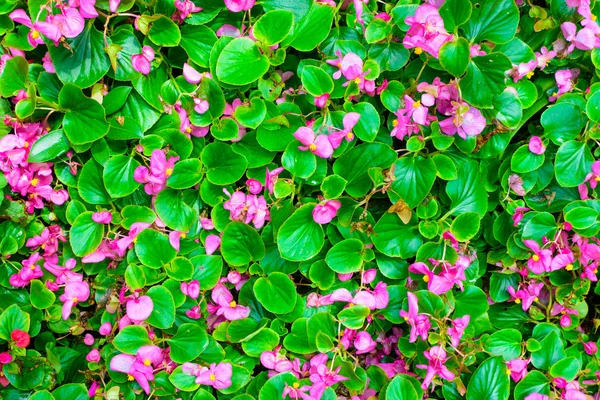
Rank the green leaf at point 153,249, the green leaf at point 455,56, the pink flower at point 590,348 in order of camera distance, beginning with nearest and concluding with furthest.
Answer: the green leaf at point 455,56 → the green leaf at point 153,249 → the pink flower at point 590,348

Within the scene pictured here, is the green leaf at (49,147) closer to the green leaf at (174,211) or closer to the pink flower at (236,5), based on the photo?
the green leaf at (174,211)

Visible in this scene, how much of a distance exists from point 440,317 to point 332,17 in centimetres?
83

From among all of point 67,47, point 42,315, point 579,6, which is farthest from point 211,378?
point 579,6

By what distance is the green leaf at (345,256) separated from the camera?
134 cm

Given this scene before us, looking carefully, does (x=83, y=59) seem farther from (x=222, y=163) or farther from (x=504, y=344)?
(x=504, y=344)

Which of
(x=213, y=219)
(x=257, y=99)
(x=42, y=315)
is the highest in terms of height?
(x=257, y=99)

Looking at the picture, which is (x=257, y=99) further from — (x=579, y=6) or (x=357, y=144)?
(x=579, y=6)

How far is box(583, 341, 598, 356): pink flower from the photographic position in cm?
146

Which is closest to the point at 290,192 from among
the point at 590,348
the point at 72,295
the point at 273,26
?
the point at 273,26

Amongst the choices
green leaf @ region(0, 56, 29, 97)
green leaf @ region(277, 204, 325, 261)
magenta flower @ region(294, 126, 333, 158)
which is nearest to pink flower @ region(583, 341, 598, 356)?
green leaf @ region(277, 204, 325, 261)

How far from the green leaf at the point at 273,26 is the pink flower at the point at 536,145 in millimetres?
709

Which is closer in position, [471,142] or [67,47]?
[67,47]

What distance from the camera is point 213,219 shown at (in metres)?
1.35

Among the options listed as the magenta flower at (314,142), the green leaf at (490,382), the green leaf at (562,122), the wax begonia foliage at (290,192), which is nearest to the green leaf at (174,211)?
the wax begonia foliage at (290,192)
